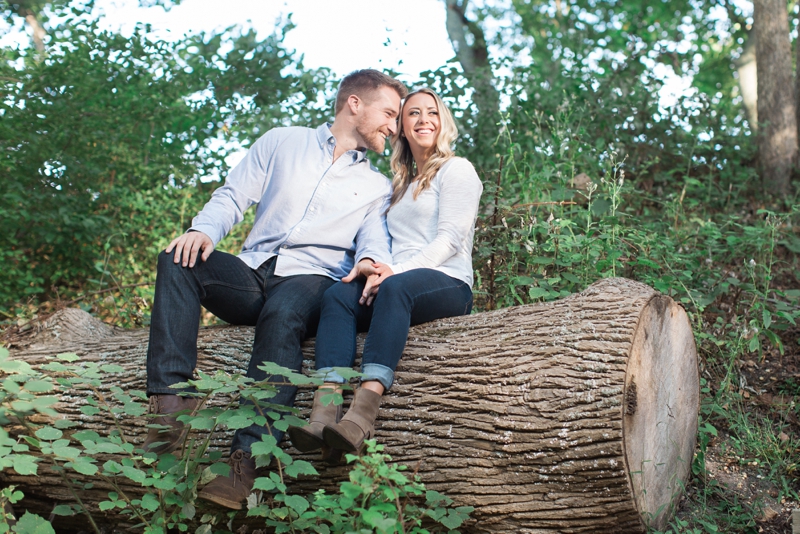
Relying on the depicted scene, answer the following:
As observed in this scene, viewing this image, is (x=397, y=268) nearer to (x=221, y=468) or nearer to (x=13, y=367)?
(x=221, y=468)

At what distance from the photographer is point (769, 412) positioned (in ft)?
12.3

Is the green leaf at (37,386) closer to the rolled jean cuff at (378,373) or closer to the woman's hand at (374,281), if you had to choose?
the rolled jean cuff at (378,373)

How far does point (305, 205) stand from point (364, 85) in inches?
32.5

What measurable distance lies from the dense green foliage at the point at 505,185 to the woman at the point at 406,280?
433 millimetres

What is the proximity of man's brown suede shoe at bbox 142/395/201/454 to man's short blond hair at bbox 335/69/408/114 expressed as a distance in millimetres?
1958

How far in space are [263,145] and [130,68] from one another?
2.91m

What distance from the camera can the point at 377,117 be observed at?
3777 mm

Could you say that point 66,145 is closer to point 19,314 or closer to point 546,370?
point 19,314

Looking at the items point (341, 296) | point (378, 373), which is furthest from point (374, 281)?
point (378, 373)

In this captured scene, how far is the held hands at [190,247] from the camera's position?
9.70ft

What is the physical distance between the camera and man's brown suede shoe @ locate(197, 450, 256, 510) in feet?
7.82

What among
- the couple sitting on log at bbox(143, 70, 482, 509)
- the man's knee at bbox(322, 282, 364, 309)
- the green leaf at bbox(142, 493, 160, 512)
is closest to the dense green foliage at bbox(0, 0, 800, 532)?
the couple sitting on log at bbox(143, 70, 482, 509)

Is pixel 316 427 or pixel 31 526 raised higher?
pixel 316 427

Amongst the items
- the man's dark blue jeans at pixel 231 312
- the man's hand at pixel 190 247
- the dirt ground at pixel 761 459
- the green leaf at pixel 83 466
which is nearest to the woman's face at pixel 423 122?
the man's dark blue jeans at pixel 231 312
